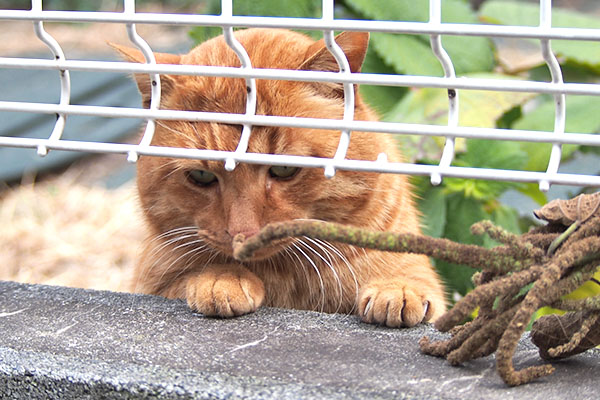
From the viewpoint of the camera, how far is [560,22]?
3.01 metres

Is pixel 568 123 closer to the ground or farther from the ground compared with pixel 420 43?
closer to the ground

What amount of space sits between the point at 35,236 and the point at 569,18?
→ 2.60m

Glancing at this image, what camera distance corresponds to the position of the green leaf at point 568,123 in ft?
8.25

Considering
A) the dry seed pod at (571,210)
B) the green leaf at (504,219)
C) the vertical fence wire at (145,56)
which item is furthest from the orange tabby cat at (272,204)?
the green leaf at (504,219)

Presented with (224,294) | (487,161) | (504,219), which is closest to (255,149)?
(224,294)

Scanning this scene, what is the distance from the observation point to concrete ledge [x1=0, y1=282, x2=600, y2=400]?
1.12m

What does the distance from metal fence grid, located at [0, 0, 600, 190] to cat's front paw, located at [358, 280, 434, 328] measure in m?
0.40

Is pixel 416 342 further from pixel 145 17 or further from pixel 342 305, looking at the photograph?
pixel 145 17

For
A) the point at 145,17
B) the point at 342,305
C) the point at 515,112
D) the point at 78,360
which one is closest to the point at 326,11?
the point at 145,17

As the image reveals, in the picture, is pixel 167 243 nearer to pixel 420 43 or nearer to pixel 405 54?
pixel 405 54

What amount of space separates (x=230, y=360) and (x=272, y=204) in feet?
1.45

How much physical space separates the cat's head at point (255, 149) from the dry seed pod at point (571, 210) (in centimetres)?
56

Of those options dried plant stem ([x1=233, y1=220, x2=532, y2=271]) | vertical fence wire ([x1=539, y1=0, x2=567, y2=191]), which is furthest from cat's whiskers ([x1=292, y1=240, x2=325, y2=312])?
vertical fence wire ([x1=539, y1=0, x2=567, y2=191])

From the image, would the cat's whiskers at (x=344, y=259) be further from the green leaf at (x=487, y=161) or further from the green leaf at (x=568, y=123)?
the green leaf at (x=568, y=123)
